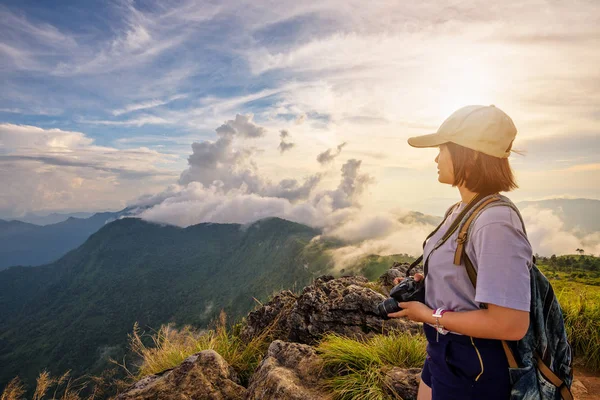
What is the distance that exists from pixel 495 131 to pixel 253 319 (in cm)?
821

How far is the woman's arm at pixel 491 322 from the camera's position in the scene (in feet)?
5.84

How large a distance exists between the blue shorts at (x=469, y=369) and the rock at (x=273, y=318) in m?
5.83

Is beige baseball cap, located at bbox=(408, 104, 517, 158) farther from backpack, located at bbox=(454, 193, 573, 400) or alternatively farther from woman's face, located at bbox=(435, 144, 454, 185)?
backpack, located at bbox=(454, 193, 573, 400)

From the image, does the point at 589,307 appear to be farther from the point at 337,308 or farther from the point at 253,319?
the point at 253,319

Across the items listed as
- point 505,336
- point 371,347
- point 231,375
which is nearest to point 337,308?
point 371,347

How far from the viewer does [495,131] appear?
209cm

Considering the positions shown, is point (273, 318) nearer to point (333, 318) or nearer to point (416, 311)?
point (333, 318)

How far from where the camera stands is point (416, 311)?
2.31 m

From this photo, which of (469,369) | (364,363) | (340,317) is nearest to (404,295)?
(469,369)

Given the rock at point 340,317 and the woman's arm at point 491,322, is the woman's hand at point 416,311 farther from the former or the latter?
the rock at point 340,317

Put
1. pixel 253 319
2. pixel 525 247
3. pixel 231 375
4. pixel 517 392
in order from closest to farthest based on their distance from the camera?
1. pixel 525 247
2. pixel 517 392
3. pixel 231 375
4. pixel 253 319

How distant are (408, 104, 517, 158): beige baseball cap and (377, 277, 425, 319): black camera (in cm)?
110

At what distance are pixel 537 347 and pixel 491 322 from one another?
1.49ft

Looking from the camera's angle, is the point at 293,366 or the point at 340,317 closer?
the point at 293,366
